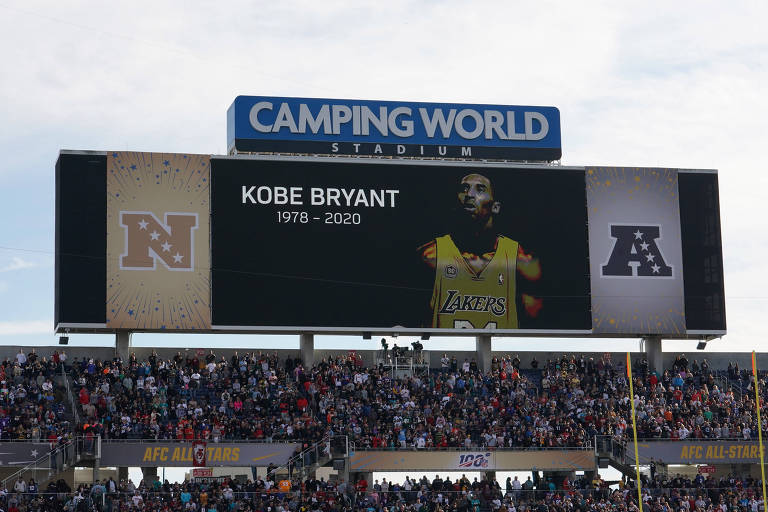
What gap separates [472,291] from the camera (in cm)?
A: 5397

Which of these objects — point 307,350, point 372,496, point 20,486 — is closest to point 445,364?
point 307,350

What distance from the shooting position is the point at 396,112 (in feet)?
180

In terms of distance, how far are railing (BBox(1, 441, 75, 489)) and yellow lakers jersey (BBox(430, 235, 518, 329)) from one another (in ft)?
43.8

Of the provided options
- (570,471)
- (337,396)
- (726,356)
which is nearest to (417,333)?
(337,396)

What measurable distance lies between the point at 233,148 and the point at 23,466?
1304cm

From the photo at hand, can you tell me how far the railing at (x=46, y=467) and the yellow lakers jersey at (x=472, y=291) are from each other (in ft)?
43.8

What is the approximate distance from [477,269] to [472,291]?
759 millimetres

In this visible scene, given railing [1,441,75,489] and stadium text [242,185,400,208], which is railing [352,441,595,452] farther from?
railing [1,441,75,489]

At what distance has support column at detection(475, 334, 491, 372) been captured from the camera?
5516 cm

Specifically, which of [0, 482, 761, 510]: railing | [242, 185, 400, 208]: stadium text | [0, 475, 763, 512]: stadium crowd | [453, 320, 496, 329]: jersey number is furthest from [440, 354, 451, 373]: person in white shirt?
[0, 482, 761, 510]: railing

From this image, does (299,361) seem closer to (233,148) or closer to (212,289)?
(212,289)

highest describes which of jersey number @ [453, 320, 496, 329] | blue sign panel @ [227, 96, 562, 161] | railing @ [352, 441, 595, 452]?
blue sign panel @ [227, 96, 562, 161]

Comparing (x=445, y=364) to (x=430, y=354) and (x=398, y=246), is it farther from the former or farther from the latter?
(x=398, y=246)

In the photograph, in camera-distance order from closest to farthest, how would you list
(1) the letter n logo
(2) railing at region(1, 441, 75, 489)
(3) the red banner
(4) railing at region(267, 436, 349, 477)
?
(2) railing at region(1, 441, 75, 489), (3) the red banner, (4) railing at region(267, 436, 349, 477), (1) the letter n logo
